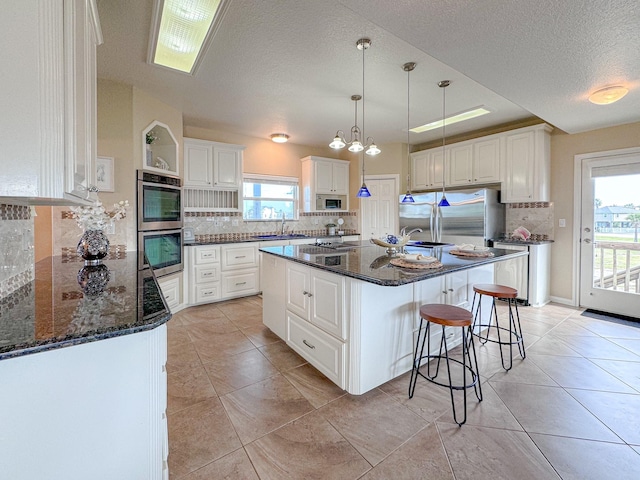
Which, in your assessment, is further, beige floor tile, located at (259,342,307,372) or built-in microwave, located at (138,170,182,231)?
built-in microwave, located at (138,170,182,231)

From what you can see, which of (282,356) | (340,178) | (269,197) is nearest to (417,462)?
(282,356)

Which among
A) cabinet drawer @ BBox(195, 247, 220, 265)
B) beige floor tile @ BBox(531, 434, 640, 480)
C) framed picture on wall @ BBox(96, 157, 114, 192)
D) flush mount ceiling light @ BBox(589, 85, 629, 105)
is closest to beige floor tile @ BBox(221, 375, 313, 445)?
beige floor tile @ BBox(531, 434, 640, 480)

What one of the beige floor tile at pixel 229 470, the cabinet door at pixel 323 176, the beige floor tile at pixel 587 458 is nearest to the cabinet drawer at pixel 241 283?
the cabinet door at pixel 323 176

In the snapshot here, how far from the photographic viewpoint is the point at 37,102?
2.90 ft

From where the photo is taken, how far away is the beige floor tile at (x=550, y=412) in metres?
1.70

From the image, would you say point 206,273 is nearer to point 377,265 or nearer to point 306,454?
point 377,265

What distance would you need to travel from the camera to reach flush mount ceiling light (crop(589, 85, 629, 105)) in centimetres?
259

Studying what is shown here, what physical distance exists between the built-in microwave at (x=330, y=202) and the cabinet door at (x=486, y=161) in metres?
2.54

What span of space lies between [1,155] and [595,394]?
132 inches

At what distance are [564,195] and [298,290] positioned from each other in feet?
13.3

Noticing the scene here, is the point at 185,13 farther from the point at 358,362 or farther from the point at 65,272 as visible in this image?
the point at 358,362

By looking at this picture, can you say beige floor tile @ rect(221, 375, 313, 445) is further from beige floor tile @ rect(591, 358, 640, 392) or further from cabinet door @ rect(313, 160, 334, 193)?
cabinet door @ rect(313, 160, 334, 193)

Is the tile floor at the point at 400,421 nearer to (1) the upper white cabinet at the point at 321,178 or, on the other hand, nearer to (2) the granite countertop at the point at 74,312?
(2) the granite countertop at the point at 74,312

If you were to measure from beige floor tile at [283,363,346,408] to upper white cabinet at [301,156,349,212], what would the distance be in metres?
3.74
